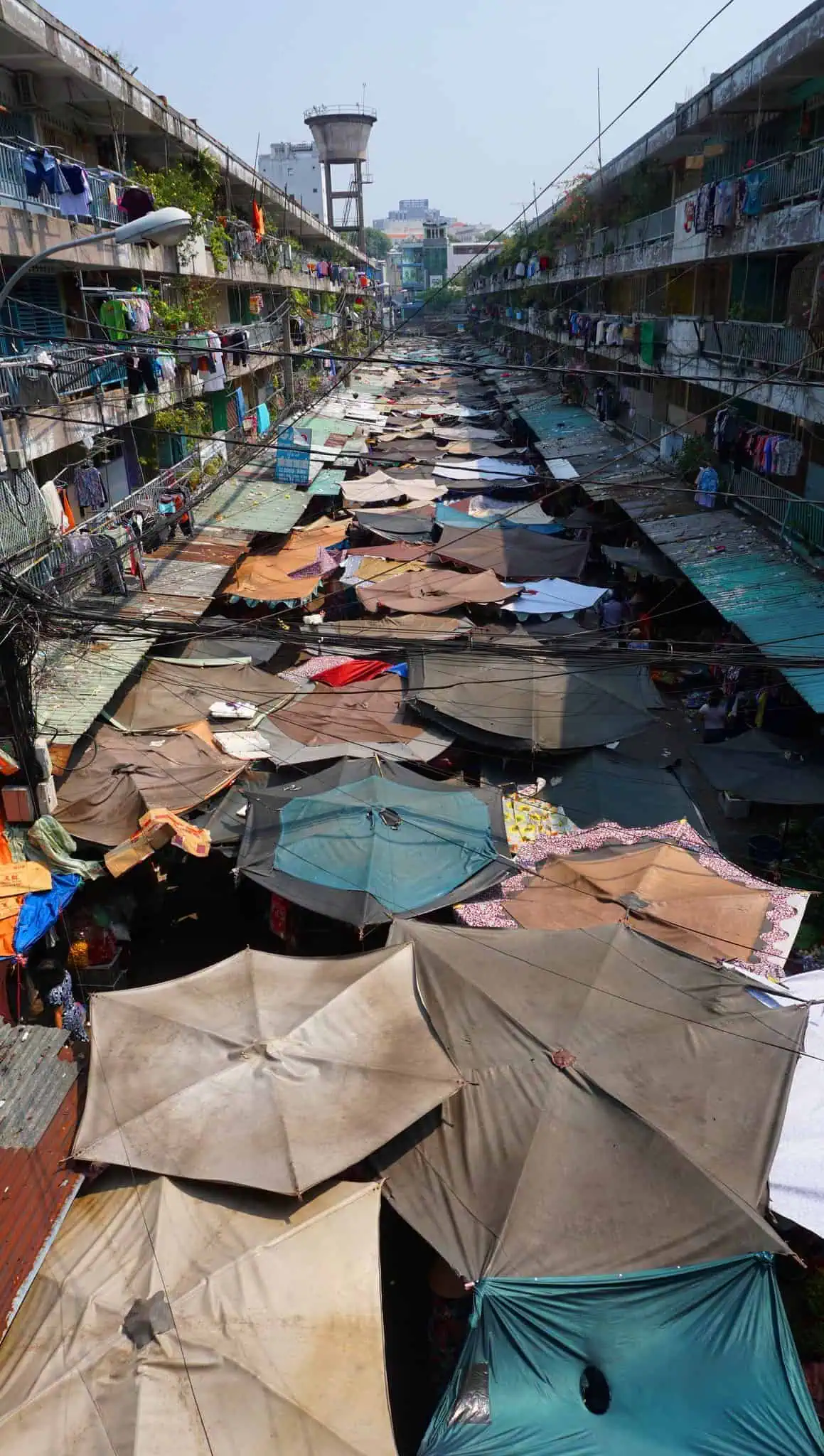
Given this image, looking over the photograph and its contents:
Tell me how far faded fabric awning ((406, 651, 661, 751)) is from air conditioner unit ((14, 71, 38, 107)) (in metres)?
10.8

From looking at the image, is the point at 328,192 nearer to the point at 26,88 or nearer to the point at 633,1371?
the point at 26,88

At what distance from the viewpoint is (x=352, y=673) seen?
16047mm

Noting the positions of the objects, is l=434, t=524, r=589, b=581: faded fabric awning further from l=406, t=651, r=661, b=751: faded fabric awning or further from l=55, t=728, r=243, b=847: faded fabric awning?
l=55, t=728, r=243, b=847: faded fabric awning

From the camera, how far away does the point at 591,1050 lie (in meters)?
7.58

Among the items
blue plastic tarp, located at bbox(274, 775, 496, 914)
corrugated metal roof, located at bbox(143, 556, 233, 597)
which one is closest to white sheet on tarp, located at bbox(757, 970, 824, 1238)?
blue plastic tarp, located at bbox(274, 775, 496, 914)

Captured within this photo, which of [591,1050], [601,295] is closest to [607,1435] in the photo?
[591,1050]

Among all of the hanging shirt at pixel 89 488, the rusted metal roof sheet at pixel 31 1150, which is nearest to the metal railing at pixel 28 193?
the hanging shirt at pixel 89 488

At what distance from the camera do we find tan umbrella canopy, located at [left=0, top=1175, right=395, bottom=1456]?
5.32m

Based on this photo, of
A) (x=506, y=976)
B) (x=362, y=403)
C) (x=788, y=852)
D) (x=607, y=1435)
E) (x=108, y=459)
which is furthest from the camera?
(x=362, y=403)

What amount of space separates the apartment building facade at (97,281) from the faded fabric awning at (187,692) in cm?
269

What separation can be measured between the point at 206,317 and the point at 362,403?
21.3m

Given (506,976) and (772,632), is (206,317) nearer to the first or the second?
(772,632)

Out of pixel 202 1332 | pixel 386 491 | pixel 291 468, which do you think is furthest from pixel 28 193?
pixel 386 491

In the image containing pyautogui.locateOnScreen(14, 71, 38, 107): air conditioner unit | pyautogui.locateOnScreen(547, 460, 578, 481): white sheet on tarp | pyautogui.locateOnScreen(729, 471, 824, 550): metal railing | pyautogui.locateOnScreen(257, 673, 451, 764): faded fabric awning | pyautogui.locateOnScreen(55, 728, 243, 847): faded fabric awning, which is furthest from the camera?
pyautogui.locateOnScreen(547, 460, 578, 481): white sheet on tarp
